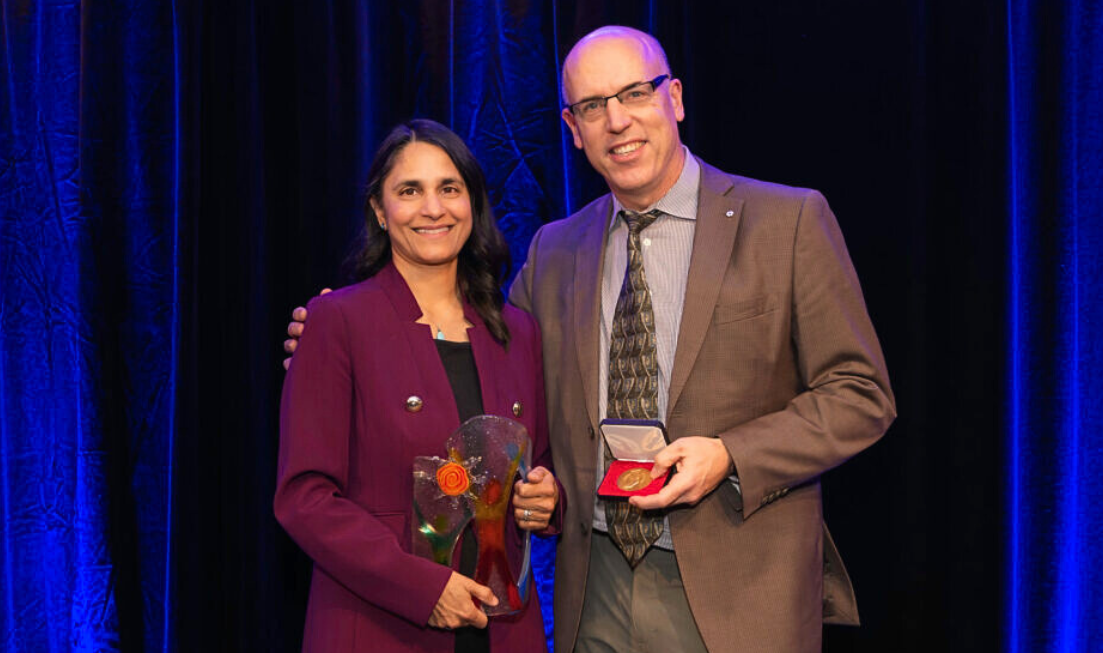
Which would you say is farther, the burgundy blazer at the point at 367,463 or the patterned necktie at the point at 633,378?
the patterned necktie at the point at 633,378

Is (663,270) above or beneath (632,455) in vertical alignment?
above

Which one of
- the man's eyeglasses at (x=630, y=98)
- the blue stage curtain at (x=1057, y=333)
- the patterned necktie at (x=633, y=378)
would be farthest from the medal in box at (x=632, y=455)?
the blue stage curtain at (x=1057, y=333)

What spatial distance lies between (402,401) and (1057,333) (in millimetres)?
1909

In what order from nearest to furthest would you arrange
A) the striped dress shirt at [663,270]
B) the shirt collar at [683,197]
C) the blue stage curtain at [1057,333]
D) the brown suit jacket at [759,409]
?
the brown suit jacket at [759,409], the striped dress shirt at [663,270], the shirt collar at [683,197], the blue stage curtain at [1057,333]

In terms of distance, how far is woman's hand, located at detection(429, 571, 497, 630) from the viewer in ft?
5.75

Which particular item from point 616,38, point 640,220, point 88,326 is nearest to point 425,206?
point 640,220

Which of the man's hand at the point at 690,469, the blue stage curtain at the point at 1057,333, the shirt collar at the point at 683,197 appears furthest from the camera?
the blue stage curtain at the point at 1057,333

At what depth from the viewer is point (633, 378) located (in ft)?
6.57

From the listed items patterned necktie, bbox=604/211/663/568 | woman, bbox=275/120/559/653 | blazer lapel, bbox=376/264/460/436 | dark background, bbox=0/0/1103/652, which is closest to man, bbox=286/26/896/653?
patterned necktie, bbox=604/211/663/568

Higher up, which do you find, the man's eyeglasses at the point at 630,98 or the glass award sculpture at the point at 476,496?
the man's eyeglasses at the point at 630,98

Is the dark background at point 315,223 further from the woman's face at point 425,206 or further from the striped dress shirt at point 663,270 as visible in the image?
the woman's face at point 425,206

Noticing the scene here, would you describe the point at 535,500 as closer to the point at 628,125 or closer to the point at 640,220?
the point at 640,220

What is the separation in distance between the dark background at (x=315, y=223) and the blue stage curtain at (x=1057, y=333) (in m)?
0.01

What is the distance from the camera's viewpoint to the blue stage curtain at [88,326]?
307 cm
